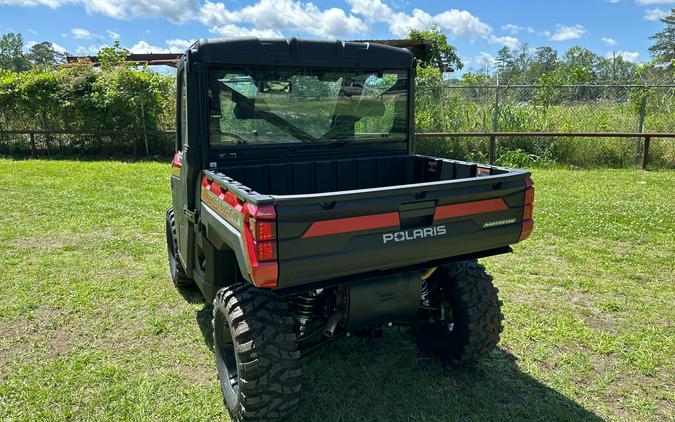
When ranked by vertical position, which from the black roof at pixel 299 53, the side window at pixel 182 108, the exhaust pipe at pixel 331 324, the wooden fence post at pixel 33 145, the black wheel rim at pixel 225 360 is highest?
the black roof at pixel 299 53

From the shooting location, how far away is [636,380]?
2975mm

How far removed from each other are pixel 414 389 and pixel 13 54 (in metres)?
88.6

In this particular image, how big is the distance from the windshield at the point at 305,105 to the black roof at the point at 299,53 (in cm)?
7

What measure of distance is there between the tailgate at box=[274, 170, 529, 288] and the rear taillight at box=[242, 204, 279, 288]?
0.03m

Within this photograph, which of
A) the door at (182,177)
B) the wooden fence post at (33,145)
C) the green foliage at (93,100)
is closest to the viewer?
the door at (182,177)

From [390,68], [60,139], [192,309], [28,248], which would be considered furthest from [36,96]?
[390,68]

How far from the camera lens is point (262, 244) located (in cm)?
205

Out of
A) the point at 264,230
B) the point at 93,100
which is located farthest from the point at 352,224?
the point at 93,100

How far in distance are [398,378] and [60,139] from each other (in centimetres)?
1305

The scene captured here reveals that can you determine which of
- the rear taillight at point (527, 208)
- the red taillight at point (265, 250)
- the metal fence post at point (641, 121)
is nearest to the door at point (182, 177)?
the red taillight at point (265, 250)

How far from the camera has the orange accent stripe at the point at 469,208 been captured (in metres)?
2.44

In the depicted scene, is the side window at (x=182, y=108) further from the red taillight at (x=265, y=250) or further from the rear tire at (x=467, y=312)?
the rear tire at (x=467, y=312)

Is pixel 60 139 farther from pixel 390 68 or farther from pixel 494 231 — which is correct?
pixel 494 231

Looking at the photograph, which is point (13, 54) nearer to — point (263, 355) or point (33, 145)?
point (33, 145)
